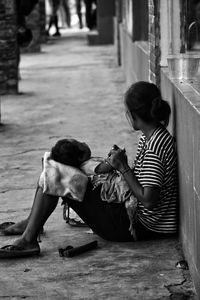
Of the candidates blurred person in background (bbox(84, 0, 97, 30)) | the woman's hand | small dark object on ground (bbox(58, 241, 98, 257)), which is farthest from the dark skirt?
blurred person in background (bbox(84, 0, 97, 30))

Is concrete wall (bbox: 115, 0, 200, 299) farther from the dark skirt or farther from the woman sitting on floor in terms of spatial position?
the dark skirt

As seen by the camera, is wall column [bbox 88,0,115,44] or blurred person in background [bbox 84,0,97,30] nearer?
wall column [bbox 88,0,115,44]

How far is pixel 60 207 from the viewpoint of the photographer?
6398mm

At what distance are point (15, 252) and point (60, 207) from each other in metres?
1.34

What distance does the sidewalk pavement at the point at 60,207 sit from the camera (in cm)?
454

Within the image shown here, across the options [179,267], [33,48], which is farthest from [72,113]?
[33,48]

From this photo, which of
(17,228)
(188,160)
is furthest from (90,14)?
(188,160)

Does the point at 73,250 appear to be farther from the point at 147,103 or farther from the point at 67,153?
the point at 147,103

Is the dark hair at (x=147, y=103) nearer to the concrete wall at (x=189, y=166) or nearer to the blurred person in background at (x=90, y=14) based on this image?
the concrete wall at (x=189, y=166)

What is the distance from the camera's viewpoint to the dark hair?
197 inches

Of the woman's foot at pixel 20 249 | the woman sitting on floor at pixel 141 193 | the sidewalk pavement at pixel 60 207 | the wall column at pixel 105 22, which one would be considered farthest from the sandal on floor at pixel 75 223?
the wall column at pixel 105 22

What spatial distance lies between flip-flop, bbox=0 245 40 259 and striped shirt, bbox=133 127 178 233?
2.11 feet

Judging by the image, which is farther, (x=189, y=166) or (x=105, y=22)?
(x=105, y=22)

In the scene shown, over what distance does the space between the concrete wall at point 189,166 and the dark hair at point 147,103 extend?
0.31 ft
